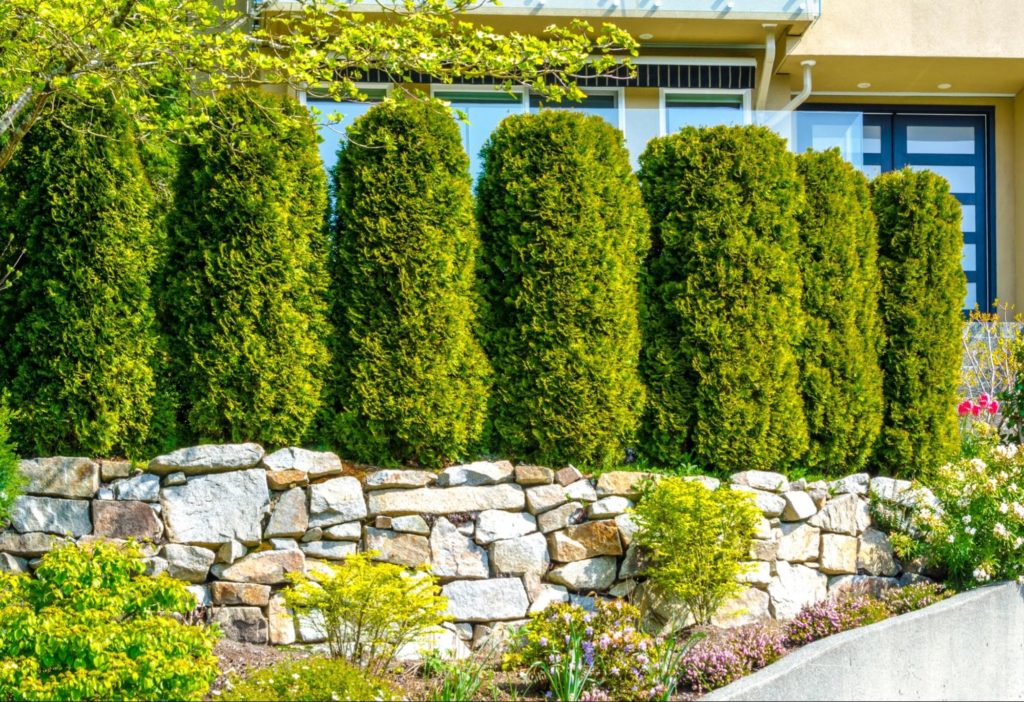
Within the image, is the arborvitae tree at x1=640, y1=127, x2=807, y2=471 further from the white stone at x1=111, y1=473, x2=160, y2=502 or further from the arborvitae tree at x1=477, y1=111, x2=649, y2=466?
the white stone at x1=111, y1=473, x2=160, y2=502

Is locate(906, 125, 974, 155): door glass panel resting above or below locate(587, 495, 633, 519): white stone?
above

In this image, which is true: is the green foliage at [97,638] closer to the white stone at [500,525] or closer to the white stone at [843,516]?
the white stone at [500,525]

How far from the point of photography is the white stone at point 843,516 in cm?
766

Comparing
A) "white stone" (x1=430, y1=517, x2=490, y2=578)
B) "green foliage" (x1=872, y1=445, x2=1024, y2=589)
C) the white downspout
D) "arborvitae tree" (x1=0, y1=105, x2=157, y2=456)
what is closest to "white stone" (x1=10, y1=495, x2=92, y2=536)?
"arborvitae tree" (x1=0, y1=105, x2=157, y2=456)

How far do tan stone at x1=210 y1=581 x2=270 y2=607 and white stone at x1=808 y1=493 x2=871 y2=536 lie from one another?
3985 millimetres

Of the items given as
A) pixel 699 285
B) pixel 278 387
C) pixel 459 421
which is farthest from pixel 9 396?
pixel 699 285

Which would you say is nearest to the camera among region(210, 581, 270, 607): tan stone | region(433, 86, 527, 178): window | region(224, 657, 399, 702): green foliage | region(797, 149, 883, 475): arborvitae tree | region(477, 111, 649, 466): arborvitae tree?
region(224, 657, 399, 702): green foliage

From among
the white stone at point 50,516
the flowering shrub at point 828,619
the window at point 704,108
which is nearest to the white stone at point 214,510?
the white stone at point 50,516

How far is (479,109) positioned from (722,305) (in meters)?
5.19

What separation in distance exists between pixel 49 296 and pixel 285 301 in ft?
4.79

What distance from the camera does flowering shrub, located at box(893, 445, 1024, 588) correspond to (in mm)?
7402

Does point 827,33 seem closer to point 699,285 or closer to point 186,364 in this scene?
point 699,285

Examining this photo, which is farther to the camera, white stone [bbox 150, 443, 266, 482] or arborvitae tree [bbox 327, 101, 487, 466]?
arborvitae tree [bbox 327, 101, 487, 466]

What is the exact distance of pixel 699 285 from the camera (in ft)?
24.9
